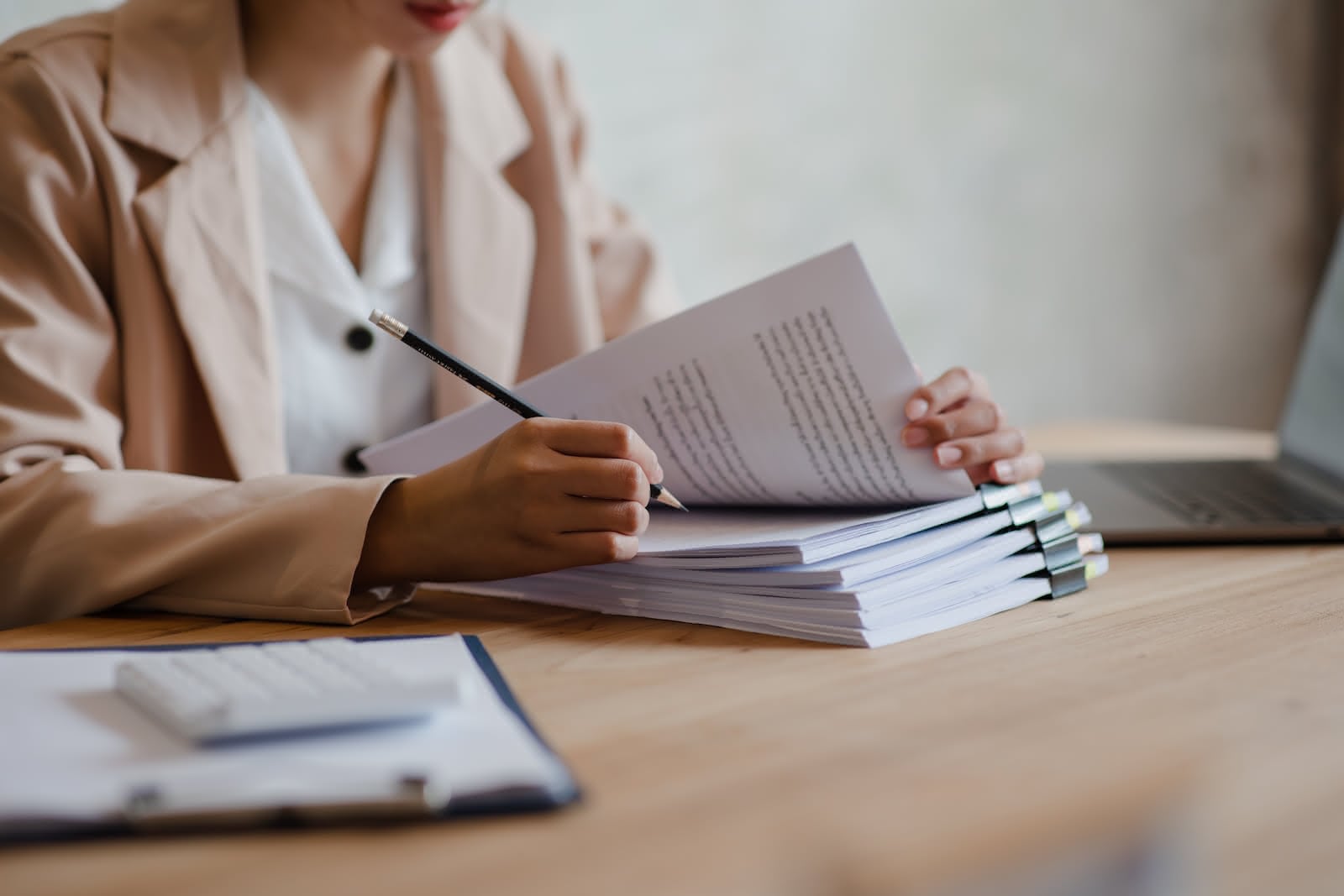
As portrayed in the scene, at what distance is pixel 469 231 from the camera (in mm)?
1198

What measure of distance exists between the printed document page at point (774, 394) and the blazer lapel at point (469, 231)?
0.38 m

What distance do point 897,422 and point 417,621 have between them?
31 centimetres

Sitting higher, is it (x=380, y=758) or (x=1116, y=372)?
(x=380, y=758)

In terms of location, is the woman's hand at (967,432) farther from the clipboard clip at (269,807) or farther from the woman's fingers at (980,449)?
the clipboard clip at (269,807)

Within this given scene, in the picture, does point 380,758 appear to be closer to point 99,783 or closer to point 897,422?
Answer: point 99,783

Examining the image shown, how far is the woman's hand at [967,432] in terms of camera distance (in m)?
0.72

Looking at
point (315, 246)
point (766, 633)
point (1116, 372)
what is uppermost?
point (315, 246)

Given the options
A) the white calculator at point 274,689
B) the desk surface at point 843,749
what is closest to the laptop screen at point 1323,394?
the desk surface at point 843,749

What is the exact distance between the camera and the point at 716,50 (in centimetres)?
201

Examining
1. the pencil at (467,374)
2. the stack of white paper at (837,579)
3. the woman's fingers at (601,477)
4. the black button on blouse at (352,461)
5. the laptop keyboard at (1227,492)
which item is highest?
the pencil at (467,374)

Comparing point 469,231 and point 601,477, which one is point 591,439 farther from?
point 469,231

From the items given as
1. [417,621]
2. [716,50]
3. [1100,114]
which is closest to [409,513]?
[417,621]

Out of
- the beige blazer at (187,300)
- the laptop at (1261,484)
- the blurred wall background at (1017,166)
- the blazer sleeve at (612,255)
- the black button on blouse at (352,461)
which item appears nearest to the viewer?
the beige blazer at (187,300)

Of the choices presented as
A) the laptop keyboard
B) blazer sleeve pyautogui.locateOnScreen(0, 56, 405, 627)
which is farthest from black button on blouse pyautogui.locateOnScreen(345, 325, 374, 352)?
the laptop keyboard
